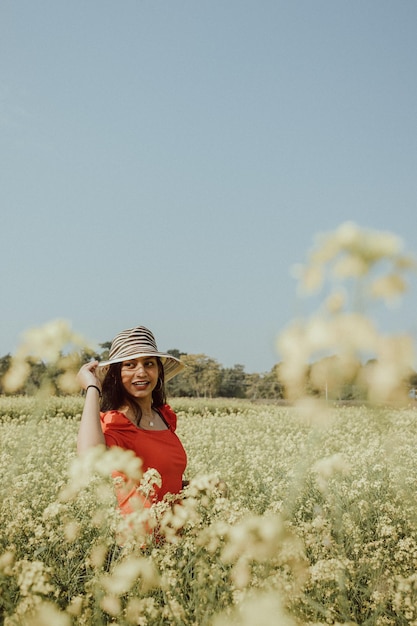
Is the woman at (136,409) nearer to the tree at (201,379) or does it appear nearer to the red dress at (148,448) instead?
the red dress at (148,448)

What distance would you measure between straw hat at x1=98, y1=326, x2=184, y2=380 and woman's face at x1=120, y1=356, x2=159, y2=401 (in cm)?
7

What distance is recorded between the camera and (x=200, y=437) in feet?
22.6

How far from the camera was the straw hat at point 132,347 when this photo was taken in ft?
8.70

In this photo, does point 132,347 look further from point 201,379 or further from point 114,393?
point 201,379

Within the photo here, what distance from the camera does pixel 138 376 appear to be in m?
2.73

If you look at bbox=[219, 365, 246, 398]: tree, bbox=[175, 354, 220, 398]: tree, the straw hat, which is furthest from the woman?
bbox=[219, 365, 246, 398]: tree

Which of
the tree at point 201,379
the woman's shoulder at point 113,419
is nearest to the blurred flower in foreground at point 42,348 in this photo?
the woman's shoulder at point 113,419

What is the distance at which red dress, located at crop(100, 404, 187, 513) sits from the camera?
2512 mm

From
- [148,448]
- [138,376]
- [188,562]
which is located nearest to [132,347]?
[138,376]

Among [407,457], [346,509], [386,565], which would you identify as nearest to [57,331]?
[386,565]

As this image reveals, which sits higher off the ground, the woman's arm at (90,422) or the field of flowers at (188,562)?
the woman's arm at (90,422)

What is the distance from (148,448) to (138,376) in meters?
0.38

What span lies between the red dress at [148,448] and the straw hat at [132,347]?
0.28 meters

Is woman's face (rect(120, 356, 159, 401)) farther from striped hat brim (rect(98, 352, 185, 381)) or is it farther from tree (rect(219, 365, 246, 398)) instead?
tree (rect(219, 365, 246, 398))
